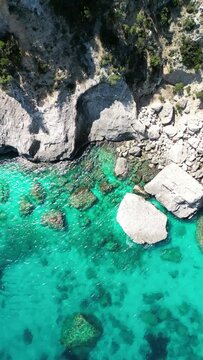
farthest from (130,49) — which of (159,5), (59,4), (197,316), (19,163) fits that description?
(197,316)

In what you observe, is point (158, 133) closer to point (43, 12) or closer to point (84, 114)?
point (84, 114)

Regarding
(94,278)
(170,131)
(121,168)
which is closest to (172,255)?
(94,278)

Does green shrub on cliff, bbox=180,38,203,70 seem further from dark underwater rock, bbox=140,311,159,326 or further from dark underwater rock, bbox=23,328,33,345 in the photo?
dark underwater rock, bbox=23,328,33,345

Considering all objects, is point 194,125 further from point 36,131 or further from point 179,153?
point 36,131

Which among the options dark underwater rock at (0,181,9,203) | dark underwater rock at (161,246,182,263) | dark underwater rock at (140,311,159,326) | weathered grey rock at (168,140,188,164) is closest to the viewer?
dark underwater rock at (140,311,159,326)

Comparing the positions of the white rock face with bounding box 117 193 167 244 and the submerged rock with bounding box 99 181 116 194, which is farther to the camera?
the submerged rock with bounding box 99 181 116 194

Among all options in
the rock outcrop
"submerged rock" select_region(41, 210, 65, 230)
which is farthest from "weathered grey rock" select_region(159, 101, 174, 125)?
"submerged rock" select_region(41, 210, 65, 230)
